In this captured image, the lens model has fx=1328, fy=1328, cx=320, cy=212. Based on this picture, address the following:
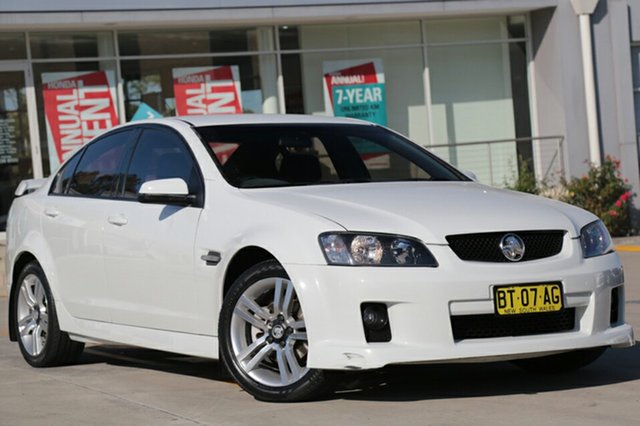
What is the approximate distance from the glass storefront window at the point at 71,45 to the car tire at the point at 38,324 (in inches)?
435

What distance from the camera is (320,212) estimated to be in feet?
20.4

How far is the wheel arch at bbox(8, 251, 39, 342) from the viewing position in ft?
28.1

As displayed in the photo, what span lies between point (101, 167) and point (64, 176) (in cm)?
53

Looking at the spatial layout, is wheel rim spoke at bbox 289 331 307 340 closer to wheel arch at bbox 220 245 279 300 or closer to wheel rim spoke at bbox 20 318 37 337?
wheel arch at bbox 220 245 279 300

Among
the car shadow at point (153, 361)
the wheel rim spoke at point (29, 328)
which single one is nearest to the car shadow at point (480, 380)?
the car shadow at point (153, 361)

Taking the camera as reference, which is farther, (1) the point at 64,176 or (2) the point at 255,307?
(1) the point at 64,176

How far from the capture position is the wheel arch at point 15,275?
8.57 m

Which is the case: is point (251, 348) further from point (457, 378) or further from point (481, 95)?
point (481, 95)

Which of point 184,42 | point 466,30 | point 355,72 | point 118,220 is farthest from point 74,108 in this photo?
point 118,220

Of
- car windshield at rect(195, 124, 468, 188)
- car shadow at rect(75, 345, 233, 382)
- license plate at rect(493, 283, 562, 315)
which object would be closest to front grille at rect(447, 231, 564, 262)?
license plate at rect(493, 283, 562, 315)

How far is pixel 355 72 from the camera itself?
2048 cm

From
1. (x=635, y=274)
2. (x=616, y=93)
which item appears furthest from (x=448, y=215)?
(x=616, y=93)

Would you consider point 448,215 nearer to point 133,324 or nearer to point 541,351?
point 541,351

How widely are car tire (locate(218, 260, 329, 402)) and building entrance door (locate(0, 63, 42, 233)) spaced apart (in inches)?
520
